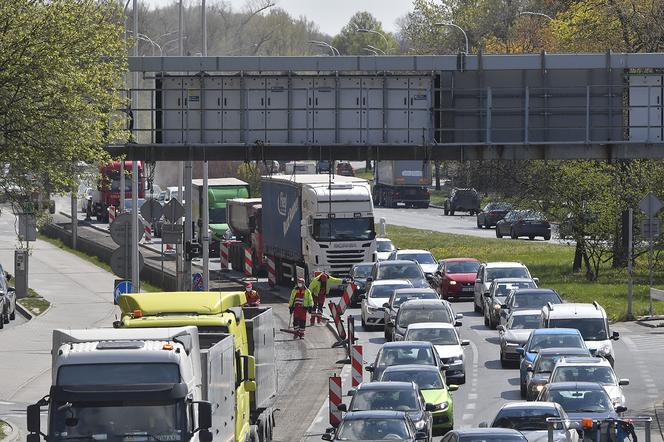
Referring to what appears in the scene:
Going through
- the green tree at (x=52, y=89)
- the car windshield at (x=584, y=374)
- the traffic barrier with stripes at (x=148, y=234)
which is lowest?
the traffic barrier with stripes at (x=148, y=234)

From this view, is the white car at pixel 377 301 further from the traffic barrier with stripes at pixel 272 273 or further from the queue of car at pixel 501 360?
the traffic barrier with stripes at pixel 272 273

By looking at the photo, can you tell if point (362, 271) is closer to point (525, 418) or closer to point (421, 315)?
point (421, 315)

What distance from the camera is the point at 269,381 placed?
2636 cm

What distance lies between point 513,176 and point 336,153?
26.9m

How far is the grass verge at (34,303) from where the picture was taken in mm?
52134

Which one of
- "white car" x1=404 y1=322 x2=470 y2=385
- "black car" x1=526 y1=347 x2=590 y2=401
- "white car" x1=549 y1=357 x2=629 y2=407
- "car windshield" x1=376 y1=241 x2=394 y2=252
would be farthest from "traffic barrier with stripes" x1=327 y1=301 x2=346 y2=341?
"car windshield" x1=376 y1=241 x2=394 y2=252

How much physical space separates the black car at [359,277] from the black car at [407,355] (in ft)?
60.0

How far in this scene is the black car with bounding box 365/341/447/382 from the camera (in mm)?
31203

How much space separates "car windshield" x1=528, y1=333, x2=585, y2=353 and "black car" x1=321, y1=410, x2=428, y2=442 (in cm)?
904

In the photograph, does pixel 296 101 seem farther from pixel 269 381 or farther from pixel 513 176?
pixel 513 176

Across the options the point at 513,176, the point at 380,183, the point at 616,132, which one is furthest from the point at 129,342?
the point at 380,183

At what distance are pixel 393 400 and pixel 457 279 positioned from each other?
26.0 m

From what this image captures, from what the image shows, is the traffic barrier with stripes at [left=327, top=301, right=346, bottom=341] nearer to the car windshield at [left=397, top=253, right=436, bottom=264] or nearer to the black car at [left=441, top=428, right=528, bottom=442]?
the car windshield at [left=397, top=253, right=436, bottom=264]

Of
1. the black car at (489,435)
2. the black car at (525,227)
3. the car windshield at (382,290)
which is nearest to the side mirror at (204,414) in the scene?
the black car at (489,435)
